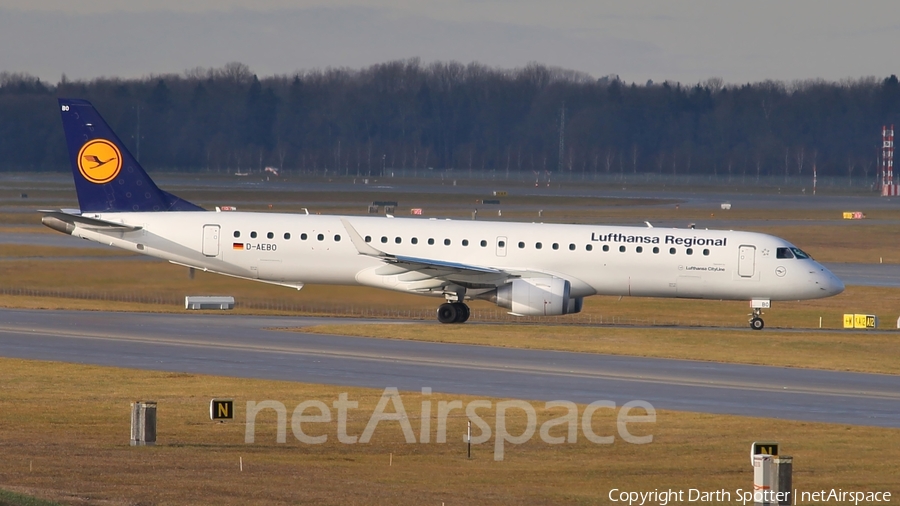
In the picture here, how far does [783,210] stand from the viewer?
10625cm

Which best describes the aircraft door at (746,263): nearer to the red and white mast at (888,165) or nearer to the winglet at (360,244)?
the winglet at (360,244)

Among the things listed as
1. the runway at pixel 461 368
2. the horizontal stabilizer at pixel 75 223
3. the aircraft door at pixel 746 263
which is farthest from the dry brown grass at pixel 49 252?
the aircraft door at pixel 746 263

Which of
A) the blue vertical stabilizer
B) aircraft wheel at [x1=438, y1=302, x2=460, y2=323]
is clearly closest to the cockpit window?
aircraft wheel at [x1=438, y1=302, x2=460, y2=323]

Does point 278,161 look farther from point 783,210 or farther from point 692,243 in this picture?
point 692,243

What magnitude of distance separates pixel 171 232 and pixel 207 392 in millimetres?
15659

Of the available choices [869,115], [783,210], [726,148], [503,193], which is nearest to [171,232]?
[783,210]

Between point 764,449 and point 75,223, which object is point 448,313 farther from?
point 764,449

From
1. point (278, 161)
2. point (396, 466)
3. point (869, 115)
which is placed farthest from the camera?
point (869, 115)

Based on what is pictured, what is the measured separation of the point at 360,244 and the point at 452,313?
406 centimetres

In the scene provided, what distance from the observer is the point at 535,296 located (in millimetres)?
40062

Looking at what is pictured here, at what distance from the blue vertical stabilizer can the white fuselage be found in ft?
2.29

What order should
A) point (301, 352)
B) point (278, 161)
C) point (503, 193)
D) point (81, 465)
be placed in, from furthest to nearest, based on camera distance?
point (278, 161) < point (503, 193) < point (301, 352) < point (81, 465)

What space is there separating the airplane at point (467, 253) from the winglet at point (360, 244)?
516 millimetres

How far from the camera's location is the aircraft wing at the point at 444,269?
39.9 m
